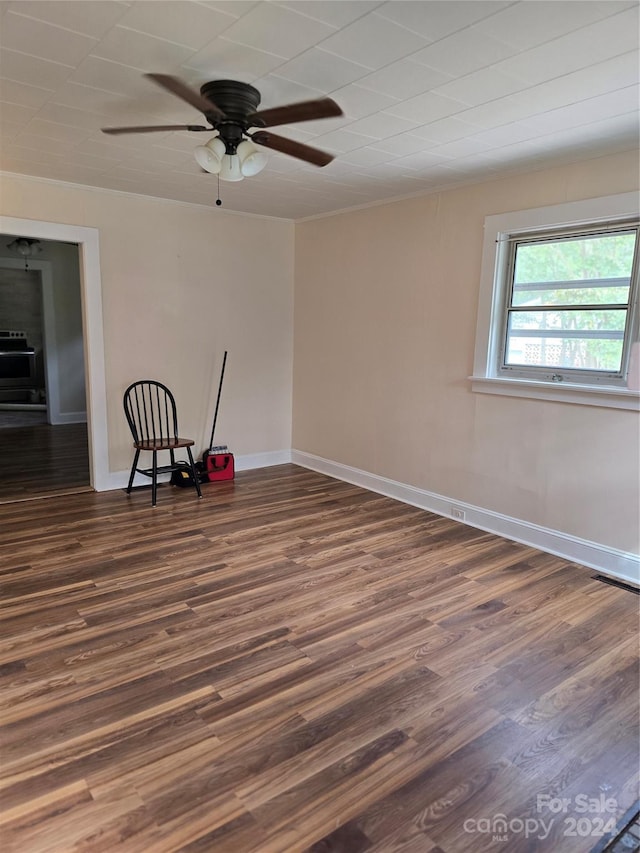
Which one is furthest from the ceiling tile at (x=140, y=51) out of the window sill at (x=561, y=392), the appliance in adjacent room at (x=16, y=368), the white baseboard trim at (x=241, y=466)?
the appliance in adjacent room at (x=16, y=368)

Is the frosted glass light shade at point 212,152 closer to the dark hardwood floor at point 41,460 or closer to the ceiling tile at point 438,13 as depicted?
the ceiling tile at point 438,13

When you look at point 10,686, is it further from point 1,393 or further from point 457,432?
point 1,393

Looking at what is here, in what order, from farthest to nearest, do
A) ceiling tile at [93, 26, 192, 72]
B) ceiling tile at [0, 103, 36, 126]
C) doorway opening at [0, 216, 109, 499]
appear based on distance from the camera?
doorway opening at [0, 216, 109, 499], ceiling tile at [0, 103, 36, 126], ceiling tile at [93, 26, 192, 72]

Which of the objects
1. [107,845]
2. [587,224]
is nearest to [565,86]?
[587,224]

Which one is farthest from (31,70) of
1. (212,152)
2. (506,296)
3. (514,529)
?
(514,529)

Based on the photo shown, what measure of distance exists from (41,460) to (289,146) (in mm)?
4534

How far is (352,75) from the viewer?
7.40 feet

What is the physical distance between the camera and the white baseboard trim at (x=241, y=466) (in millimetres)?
4672

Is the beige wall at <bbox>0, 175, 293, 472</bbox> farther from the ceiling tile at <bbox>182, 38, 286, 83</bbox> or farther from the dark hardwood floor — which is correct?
the ceiling tile at <bbox>182, 38, 286, 83</bbox>

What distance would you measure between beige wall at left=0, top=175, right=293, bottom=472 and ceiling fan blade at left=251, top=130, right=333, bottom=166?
248 centimetres

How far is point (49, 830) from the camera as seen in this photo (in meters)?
1.53

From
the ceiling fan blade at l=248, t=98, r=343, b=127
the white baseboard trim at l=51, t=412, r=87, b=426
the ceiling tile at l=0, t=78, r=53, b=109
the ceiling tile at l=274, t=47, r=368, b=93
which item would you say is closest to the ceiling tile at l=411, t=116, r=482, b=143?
the ceiling tile at l=274, t=47, r=368, b=93

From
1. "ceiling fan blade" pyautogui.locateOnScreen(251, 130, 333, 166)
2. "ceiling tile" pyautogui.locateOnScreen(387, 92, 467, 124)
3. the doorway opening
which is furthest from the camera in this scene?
the doorway opening

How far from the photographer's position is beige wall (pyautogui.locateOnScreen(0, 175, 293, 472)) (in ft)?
14.5
